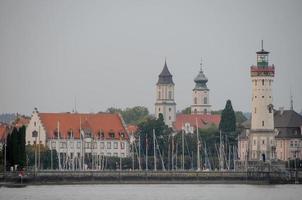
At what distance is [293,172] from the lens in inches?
6816

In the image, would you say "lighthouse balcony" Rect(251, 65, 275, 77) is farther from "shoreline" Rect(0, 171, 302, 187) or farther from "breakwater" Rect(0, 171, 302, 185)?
"shoreline" Rect(0, 171, 302, 187)

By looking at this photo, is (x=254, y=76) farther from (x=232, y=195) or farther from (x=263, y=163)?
(x=232, y=195)

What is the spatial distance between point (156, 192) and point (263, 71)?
133 ft

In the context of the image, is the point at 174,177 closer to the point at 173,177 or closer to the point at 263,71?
the point at 173,177

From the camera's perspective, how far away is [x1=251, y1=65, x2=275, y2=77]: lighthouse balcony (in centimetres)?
18762

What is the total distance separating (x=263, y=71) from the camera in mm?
187625

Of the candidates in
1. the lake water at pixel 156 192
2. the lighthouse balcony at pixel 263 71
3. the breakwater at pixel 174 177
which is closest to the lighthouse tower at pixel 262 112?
the lighthouse balcony at pixel 263 71

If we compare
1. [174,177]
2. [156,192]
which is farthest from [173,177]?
[156,192]

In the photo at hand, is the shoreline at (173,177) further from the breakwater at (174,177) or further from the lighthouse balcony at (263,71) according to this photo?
the lighthouse balcony at (263,71)

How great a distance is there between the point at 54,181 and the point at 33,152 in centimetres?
2994

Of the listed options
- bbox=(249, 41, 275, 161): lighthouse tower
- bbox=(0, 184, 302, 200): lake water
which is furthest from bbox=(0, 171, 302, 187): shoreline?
bbox=(249, 41, 275, 161): lighthouse tower

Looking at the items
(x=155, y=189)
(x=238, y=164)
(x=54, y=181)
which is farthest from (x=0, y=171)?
(x=238, y=164)

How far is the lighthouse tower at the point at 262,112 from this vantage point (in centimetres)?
18625

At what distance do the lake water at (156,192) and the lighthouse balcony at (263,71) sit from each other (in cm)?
2350
